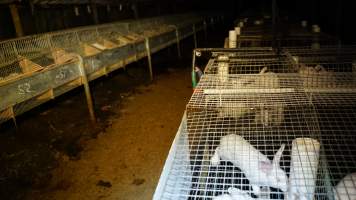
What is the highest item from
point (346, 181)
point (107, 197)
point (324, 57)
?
point (324, 57)

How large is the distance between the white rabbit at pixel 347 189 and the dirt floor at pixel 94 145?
7.34ft

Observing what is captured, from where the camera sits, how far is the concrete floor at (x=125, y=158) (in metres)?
3.56

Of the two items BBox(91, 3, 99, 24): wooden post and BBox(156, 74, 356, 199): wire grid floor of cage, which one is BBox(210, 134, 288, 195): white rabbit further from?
BBox(91, 3, 99, 24): wooden post

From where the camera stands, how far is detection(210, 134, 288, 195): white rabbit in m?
1.82

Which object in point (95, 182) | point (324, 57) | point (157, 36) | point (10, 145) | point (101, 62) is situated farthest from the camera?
point (157, 36)

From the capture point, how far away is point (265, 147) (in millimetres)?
2320

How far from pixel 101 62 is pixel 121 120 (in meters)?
1.20

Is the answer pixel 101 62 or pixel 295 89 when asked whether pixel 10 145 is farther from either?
pixel 295 89

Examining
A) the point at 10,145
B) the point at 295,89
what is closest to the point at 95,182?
the point at 10,145

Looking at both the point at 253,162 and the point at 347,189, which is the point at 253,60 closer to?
the point at 253,162

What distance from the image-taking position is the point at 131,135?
16.3ft

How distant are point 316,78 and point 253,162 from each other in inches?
52.1

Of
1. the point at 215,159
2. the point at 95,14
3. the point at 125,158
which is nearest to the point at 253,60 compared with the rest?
the point at 215,159

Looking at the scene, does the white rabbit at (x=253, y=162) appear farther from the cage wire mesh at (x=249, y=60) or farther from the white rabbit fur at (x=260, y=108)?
the cage wire mesh at (x=249, y=60)
